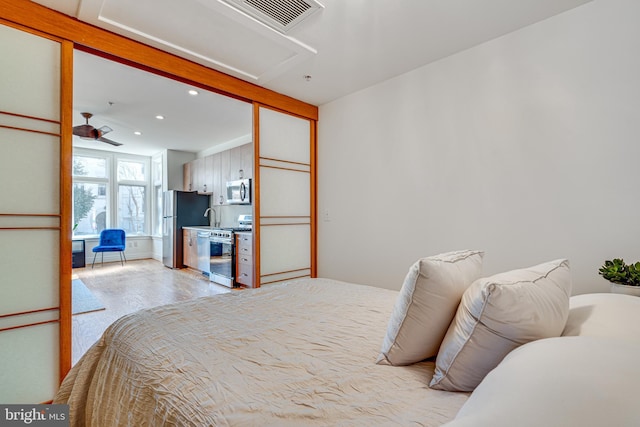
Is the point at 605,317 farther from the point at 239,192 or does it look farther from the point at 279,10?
the point at 239,192

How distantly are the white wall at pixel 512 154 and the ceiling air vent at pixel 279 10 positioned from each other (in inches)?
51.6

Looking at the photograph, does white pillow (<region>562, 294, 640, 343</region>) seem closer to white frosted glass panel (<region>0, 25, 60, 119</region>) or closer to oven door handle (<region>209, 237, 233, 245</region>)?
white frosted glass panel (<region>0, 25, 60, 119</region>)

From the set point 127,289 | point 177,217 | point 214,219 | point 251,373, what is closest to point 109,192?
point 177,217

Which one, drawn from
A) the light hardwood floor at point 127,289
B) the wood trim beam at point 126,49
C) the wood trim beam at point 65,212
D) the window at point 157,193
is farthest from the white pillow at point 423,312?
the window at point 157,193

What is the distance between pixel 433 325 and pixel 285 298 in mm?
1017

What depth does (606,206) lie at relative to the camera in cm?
186

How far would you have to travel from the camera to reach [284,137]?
11.5ft

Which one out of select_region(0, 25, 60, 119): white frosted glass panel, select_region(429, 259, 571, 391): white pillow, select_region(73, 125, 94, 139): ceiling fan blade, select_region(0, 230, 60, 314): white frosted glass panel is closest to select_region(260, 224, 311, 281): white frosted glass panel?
select_region(0, 230, 60, 314): white frosted glass panel

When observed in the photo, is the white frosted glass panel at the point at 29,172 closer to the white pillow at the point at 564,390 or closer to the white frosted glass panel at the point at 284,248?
the white frosted glass panel at the point at 284,248

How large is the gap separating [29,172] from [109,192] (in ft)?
19.3

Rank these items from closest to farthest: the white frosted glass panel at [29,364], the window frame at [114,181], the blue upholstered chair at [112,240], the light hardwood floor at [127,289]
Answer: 1. the white frosted glass panel at [29,364]
2. the light hardwood floor at [127,289]
3. the blue upholstered chair at [112,240]
4. the window frame at [114,181]

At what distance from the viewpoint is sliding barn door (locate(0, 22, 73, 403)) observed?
180 cm

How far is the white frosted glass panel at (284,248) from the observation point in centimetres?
331

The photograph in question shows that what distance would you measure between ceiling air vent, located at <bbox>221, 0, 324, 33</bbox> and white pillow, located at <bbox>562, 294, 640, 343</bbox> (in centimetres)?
213
